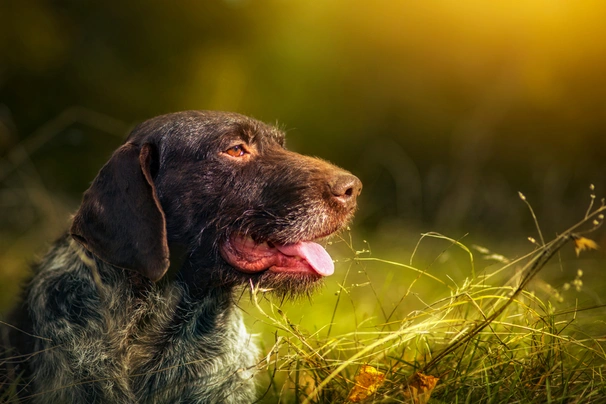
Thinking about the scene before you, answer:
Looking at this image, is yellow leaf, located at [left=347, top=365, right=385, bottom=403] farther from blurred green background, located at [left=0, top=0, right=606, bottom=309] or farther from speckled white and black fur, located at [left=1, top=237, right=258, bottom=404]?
blurred green background, located at [left=0, top=0, right=606, bottom=309]

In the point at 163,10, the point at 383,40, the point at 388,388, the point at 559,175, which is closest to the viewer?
the point at 388,388

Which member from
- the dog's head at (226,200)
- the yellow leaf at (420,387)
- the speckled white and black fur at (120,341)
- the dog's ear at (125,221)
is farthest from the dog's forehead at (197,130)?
the yellow leaf at (420,387)

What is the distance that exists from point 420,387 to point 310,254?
2.88 feet

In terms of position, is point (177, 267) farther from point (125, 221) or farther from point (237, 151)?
point (237, 151)

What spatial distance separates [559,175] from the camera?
8406 millimetres

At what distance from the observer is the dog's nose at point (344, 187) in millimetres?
3307

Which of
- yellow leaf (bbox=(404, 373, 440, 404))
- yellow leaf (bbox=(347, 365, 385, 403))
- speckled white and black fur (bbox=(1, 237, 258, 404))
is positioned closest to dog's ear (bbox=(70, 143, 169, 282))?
speckled white and black fur (bbox=(1, 237, 258, 404))

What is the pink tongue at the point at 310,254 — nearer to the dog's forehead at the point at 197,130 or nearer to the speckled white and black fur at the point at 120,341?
the speckled white and black fur at the point at 120,341

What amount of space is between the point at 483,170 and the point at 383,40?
2270 mm

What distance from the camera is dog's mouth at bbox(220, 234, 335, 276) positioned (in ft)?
10.9

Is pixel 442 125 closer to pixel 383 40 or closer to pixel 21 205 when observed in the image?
pixel 383 40

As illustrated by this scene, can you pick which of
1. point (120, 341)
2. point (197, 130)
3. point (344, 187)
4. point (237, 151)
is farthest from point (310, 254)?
point (120, 341)

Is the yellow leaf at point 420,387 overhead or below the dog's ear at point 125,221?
below

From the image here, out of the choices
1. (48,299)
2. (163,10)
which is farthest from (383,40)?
(48,299)
